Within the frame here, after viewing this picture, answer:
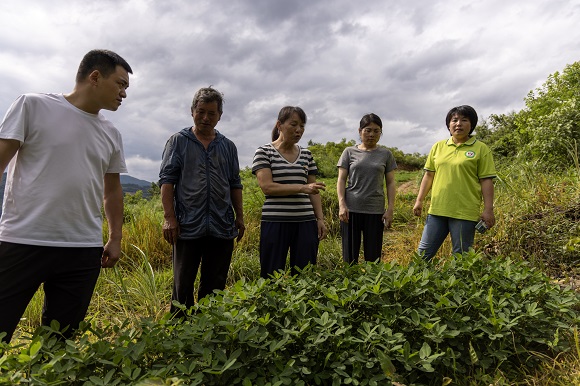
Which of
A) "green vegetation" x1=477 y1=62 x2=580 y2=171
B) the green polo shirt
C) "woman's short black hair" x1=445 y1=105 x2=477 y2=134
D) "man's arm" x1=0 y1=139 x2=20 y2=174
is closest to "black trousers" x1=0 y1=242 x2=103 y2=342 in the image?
"man's arm" x1=0 y1=139 x2=20 y2=174

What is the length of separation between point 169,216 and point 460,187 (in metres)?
2.34

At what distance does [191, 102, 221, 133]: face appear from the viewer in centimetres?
280

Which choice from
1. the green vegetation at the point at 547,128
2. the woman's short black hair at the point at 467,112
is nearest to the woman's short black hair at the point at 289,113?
the woman's short black hair at the point at 467,112

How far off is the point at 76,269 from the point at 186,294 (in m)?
1.01

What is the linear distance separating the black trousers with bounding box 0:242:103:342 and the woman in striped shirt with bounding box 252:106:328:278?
1287 mm

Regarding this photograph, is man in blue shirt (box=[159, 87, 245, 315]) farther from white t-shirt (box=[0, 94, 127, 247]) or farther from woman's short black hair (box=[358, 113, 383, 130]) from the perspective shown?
woman's short black hair (box=[358, 113, 383, 130])

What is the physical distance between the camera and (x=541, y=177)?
5.31m

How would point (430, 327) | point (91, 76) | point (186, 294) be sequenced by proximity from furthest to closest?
point (186, 294), point (91, 76), point (430, 327)

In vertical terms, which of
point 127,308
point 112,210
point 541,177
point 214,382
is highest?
point 541,177

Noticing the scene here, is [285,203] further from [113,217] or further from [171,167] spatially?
[113,217]

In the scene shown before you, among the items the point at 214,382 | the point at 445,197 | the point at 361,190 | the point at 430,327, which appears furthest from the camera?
the point at 361,190

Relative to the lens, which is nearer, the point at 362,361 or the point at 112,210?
the point at 362,361

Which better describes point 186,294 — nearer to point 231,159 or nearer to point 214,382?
point 231,159

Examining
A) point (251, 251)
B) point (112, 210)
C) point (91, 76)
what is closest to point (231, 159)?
point (112, 210)
